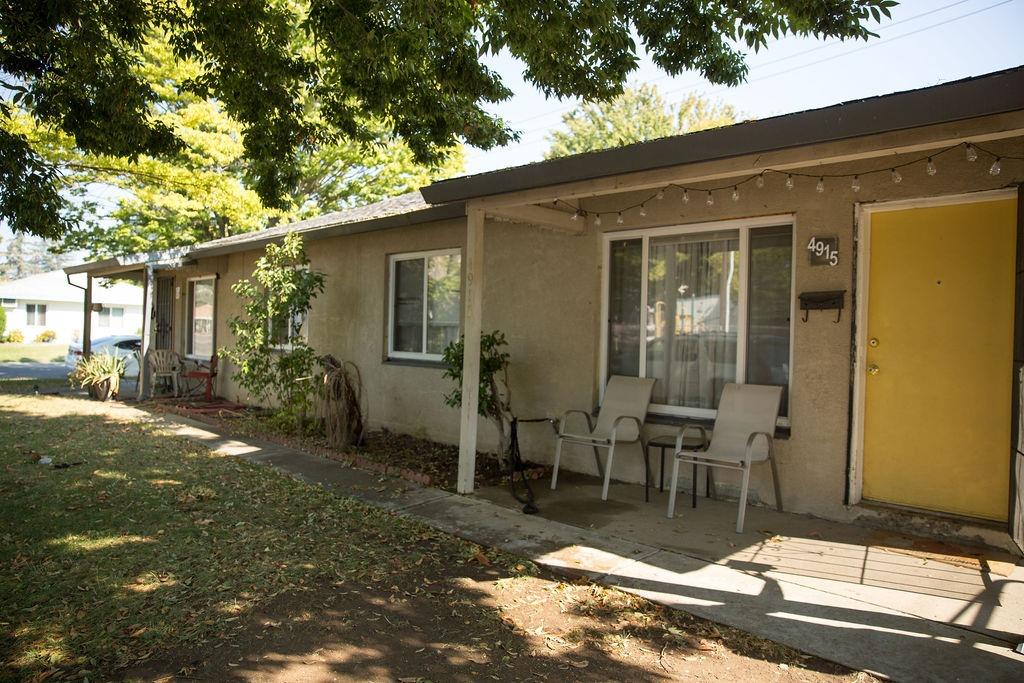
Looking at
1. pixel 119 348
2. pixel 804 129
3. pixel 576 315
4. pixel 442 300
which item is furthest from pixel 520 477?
pixel 119 348

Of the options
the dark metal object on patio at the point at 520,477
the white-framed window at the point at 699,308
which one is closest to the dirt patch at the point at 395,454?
the dark metal object on patio at the point at 520,477

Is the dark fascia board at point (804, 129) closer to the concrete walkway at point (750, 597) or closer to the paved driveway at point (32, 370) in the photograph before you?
the concrete walkway at point (750, 597)

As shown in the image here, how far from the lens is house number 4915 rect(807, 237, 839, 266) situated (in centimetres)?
510

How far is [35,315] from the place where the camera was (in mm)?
42281

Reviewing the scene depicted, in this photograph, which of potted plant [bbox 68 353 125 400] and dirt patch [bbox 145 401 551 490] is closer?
dirt patch [bbox 145 401 551 490]

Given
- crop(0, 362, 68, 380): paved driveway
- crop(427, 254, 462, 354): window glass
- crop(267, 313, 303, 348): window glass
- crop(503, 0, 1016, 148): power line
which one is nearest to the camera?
crop(427, 254, 462, 354): window glass

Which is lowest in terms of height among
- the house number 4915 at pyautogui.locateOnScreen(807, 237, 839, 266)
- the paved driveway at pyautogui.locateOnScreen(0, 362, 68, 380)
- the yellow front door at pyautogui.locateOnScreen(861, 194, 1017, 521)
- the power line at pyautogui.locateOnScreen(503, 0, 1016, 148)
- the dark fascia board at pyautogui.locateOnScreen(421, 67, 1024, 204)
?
the paved driveway at pyautogui.locateOnScreen(0, 362, 68, 380)

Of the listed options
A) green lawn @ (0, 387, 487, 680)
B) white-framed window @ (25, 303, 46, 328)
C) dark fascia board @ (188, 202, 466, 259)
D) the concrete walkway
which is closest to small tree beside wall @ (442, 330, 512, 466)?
the concrete walkway

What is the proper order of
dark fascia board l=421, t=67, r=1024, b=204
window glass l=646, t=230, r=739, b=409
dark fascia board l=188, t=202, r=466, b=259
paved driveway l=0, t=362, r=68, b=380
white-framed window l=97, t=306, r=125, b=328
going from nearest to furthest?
dark fascia board l=421, t=67, r=1024, b=204 < window glass l=646, t=230, r=739, b=409 < dark fascia board l=188, t=202, r=466, b=259 < paved driveway l=0, t=362, r=68, b=380 < white-framed window l=97, t=306, r=125, b=328

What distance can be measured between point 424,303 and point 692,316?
376 cm

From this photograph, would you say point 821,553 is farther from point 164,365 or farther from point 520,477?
point 164,365

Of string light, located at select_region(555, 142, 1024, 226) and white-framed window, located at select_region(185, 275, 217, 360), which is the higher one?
string light, located at select_region(555, 142, 1024, 226)

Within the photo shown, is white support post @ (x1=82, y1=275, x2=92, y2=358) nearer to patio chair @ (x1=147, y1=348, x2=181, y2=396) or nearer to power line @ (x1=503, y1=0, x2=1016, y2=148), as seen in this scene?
patio chair @ (x1=147, y1=348, x2=181, y2=396)

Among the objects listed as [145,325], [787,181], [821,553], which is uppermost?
[787,181]
